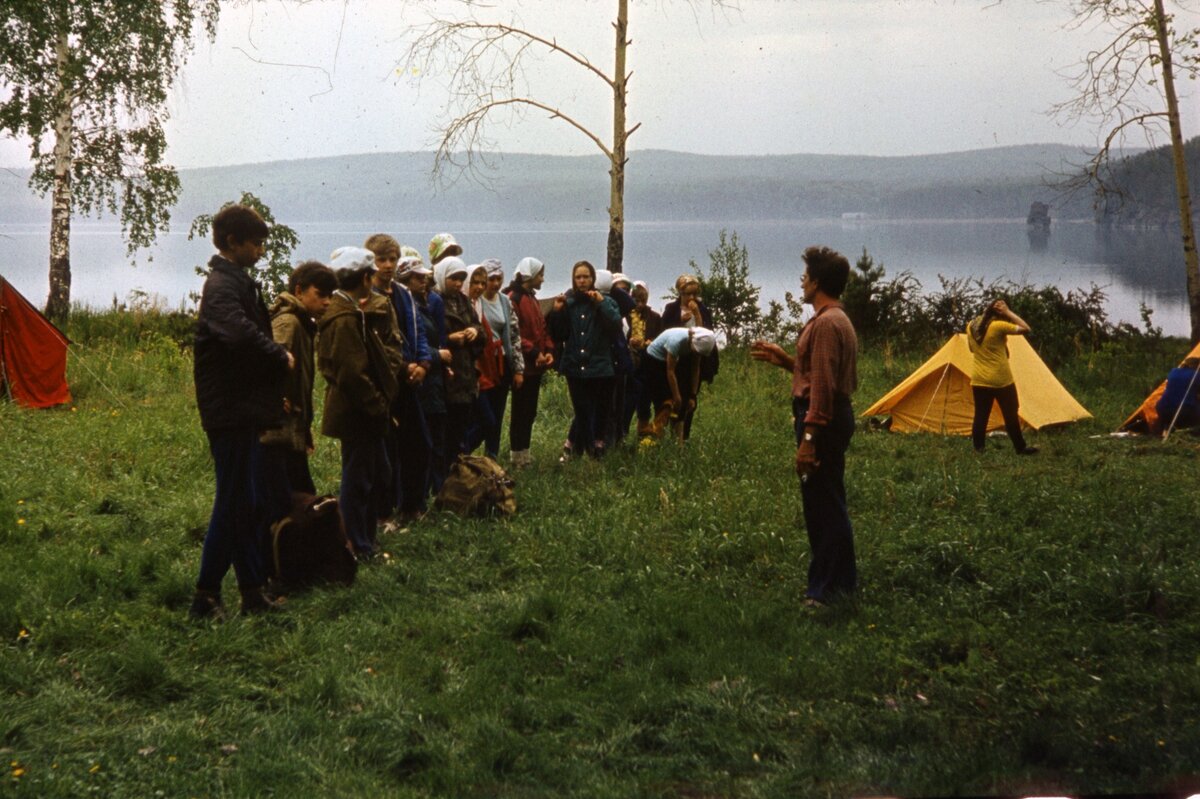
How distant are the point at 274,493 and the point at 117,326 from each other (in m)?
14.7

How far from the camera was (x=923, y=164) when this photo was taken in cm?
19712

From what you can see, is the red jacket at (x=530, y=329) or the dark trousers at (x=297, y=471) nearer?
the dark trousers at (x=297, y=471)

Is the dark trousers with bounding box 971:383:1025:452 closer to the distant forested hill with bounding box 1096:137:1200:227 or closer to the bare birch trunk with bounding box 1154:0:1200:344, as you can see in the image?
the bare birch trunk with bounding box 1154:0:1200:344

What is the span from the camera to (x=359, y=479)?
677 cm

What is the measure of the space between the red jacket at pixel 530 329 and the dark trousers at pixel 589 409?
33cm

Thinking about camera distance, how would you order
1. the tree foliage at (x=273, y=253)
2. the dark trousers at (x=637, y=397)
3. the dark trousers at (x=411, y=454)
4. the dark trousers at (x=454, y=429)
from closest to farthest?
the dark trousers at (x=411, y=454), the dark trousers at (x=454, y=429), the dark trousers at (x=637, y=397), the tree foliage at (x=273, y=253)

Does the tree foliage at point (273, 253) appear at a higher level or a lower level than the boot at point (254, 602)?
higher

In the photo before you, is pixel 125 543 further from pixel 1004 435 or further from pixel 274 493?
pixel 1004 435

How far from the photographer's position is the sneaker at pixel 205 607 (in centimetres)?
573

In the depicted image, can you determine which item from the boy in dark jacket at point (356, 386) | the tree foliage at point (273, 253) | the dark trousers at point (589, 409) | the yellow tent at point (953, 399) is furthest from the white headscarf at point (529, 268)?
the tree foliage at point (273, 253)

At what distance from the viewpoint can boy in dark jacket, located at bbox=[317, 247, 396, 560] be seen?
640 cm

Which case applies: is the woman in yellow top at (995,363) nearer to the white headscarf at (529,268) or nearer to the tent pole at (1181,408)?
the tent pole at (1181,408)

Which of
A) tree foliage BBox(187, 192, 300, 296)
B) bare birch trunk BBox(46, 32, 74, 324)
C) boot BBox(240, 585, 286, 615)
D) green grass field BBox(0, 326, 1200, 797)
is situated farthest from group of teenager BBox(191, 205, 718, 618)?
bare birch trunk BBox(46, 32, 74, 324)

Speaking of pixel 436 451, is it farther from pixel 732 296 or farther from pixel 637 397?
pixel 732 296
